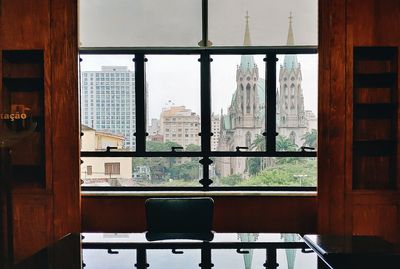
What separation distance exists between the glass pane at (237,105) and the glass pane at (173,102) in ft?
0.60

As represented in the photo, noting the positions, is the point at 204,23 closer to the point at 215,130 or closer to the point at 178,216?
the point at 215,130

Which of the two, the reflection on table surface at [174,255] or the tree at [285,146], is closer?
the reflection on table surface at [174,255]

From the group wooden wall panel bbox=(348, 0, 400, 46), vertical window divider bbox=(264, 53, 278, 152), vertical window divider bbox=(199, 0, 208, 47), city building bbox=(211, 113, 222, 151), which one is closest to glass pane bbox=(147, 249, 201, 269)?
city building bbox=(211, 113, 222, 151)

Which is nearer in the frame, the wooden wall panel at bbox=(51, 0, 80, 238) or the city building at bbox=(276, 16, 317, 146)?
the wooden wall panel at bbox=(51, 0, 80, 238)

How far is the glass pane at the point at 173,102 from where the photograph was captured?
3.84 meters

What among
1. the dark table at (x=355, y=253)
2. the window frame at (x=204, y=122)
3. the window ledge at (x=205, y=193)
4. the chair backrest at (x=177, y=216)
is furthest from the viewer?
the window frame at (x=204, y=122)

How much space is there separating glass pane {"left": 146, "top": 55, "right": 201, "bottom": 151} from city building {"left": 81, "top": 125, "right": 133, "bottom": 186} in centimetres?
29

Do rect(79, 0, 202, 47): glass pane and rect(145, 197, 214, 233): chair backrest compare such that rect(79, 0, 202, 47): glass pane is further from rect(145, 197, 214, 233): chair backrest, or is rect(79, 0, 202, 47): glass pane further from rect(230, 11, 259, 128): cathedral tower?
rect(145, 197, 214, 233): chair backrest

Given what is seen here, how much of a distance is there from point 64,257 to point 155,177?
2149 mm

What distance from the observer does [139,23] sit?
12.2 feet

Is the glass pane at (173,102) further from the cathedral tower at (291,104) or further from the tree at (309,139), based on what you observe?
the tree at (309,139)

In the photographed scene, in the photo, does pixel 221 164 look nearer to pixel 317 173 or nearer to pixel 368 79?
pixel 317 173

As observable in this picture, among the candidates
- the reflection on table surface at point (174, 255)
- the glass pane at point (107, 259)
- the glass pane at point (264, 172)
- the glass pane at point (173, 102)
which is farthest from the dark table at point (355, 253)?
the glass pane at point (173, 102)

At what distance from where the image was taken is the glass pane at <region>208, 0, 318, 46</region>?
146 inches
